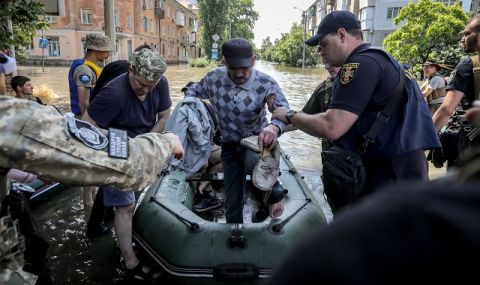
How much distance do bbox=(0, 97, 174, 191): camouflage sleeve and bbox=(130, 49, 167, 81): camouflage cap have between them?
5.30 ft

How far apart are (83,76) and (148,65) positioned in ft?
4.41

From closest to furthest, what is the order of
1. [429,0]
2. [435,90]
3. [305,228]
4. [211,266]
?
[211,266] < [305,228] < [435,90] < [429,0]

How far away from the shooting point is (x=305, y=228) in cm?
315

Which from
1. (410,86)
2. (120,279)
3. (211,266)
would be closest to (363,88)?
(410,86)

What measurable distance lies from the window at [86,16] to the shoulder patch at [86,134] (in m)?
34.8

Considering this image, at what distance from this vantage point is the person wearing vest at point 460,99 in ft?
9.90

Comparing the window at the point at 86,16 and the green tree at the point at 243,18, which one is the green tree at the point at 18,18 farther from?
the green tree at the point at 243,18

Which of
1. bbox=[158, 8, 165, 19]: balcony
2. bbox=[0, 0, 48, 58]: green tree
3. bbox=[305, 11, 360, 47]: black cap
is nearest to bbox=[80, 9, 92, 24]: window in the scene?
bbox=[158, 8, 165, 19]: balcony

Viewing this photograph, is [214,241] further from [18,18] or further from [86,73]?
[18,18]

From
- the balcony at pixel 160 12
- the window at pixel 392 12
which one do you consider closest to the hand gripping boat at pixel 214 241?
the window at pixel 392 12

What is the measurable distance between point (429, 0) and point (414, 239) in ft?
66.2

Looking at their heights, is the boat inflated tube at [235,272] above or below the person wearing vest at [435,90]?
below

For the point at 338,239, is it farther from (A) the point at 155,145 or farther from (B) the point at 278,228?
(B) the point at 278,228

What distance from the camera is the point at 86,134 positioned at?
4.32ft
